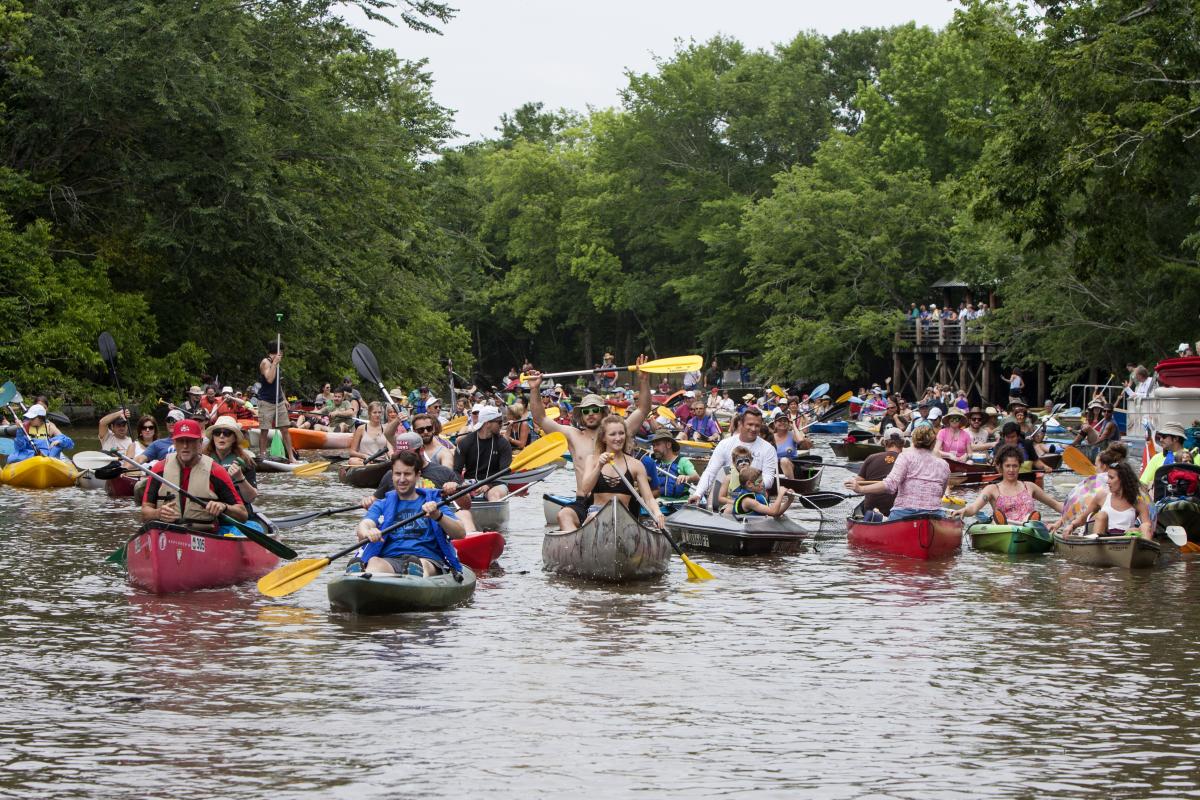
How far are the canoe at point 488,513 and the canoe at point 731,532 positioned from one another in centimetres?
238

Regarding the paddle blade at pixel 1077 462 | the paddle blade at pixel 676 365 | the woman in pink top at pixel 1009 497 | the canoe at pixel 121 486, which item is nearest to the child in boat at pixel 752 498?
the paddle blade at pixel 676 365

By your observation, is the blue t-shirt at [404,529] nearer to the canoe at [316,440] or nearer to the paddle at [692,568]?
the paddle at [692,568]

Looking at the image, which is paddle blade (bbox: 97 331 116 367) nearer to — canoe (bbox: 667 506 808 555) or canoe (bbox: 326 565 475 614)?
canoe (bbox: 667 506 808 555)

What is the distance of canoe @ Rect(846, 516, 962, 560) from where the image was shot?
53.9ft

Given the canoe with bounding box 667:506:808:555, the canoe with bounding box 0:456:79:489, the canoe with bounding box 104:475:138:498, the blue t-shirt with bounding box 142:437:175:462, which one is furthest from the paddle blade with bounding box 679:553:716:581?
the canoe with bounding box 0:456:79:489

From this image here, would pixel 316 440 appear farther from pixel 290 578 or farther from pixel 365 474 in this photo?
pixel 290 578

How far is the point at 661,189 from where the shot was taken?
253 ft

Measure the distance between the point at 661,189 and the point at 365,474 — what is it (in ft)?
184

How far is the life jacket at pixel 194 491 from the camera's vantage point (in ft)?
42.8

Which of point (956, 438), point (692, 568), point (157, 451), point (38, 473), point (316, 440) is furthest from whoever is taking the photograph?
point (316, 440)

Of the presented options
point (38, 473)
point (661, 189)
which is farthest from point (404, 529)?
point (661, 189)

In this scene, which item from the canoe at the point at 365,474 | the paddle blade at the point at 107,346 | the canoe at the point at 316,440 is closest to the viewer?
the canoe at the point at 365,474

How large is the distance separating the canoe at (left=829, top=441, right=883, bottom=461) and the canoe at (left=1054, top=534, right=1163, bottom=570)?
1645 cm

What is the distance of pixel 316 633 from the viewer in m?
11.8
